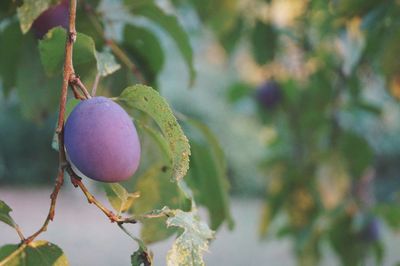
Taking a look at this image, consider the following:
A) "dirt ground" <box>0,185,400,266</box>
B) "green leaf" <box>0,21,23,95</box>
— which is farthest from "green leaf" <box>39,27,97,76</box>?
"dirt ground" <box>0,185,400,266</box>

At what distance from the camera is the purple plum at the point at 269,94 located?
1903 millimetres

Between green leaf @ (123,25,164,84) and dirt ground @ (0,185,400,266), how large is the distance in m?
3.00

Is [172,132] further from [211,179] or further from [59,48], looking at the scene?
[211,179]

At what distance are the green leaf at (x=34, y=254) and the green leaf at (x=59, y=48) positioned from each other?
0.61 ft

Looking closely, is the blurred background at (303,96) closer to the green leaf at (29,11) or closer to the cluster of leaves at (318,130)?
the cluster of leaves at (318,130)

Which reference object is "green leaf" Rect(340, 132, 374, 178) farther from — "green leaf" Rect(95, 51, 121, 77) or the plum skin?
the plum skin

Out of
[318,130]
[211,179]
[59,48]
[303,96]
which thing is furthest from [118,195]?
[303,96]

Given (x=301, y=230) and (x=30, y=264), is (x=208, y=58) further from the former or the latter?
(x=30, y=264)

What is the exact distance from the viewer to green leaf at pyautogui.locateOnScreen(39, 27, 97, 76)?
2.08 ft

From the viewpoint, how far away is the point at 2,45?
0.89m

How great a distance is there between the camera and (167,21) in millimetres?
905

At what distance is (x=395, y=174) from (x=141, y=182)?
5.92 metres

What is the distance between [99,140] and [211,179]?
40cm

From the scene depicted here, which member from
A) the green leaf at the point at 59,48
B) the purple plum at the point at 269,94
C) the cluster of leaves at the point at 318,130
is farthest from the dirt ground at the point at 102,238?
the green leaf at the point at 59,48
